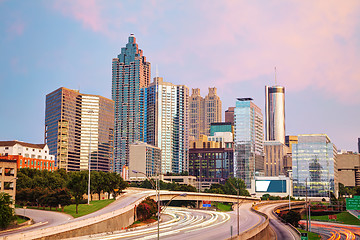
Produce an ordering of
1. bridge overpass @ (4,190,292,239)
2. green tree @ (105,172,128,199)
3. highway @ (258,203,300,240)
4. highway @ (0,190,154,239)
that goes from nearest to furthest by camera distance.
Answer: bridge overpass @ (4,190,292,239), highway @ (0,190,154,239), highway @ (258,203,300,240), green tree @ (105,172,128,199)

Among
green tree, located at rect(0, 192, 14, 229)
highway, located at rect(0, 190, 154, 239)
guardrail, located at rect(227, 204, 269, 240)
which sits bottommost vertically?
guardrail, located at rect(227, 204, 269, 240)

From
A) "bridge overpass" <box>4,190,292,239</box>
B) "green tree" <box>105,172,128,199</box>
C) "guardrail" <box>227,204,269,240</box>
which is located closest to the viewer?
"bridge overpass" <box>4,190,292,239</box>

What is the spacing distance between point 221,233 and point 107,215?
2164 cm

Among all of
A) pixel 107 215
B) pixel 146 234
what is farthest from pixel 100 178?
pixel 146 234

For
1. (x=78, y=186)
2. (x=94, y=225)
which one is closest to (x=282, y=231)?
(x=78, y=186)

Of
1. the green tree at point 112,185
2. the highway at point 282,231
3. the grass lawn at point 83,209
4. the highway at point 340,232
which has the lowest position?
the highway at point 340,232

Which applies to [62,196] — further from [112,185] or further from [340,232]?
[340,232]

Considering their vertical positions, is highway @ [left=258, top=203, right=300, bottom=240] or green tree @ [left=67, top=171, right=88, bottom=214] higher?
green tree @ [left=67, top=171, right=88, bottom=214]

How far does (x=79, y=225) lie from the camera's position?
75312mm

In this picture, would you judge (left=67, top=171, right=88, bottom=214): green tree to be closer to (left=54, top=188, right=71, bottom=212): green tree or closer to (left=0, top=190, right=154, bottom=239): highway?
(left=54, top=188, right=71, bottom=212): green tree

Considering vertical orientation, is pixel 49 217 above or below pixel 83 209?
below

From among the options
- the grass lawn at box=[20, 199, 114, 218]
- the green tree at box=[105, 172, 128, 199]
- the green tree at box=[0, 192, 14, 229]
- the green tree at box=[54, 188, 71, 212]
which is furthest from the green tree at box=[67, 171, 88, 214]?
the green tree at box=[0, 192, 14, 229]

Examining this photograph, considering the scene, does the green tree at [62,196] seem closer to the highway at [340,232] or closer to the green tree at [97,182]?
the green tree at [97,182]

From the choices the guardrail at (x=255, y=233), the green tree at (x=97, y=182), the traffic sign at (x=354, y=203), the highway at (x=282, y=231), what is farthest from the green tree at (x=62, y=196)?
the traffic sign at (x=354, y=203)
